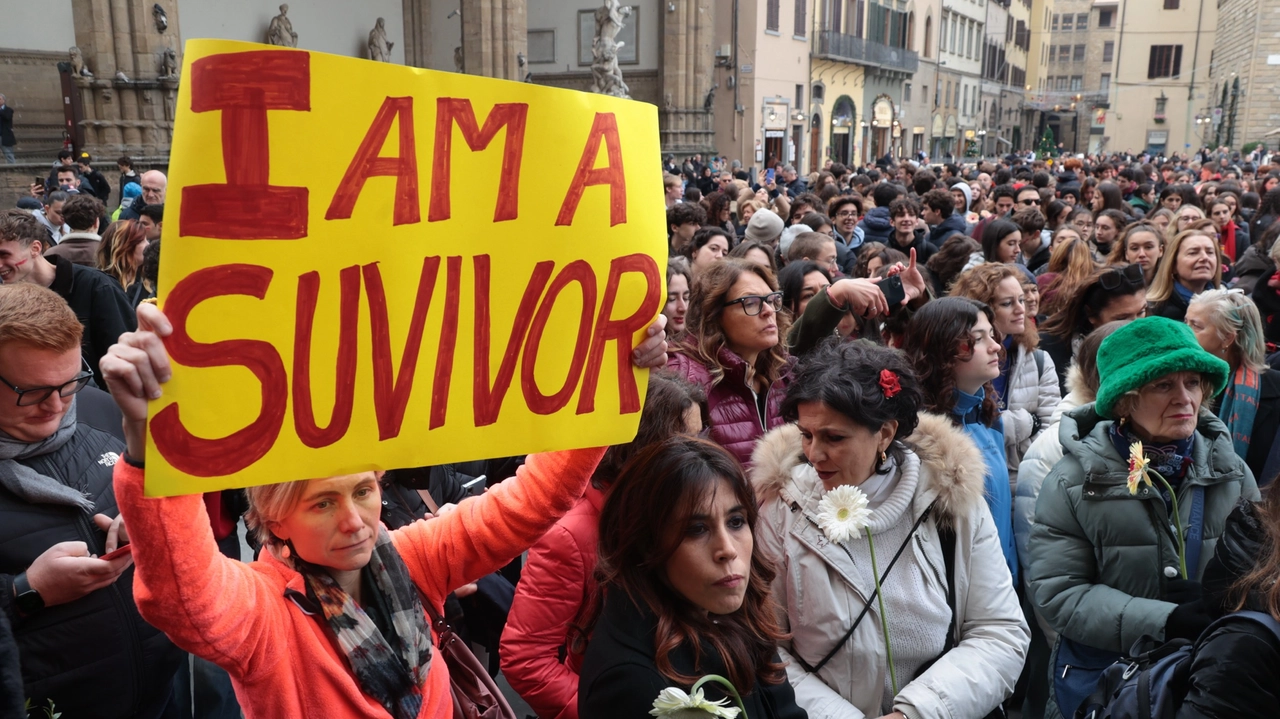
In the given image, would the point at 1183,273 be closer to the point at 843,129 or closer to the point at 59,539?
the point at 59,539

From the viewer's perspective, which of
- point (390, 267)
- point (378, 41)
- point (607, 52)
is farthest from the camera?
point (378, 41)

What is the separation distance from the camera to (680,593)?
2053mm

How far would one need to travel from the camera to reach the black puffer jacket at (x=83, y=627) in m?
2.26

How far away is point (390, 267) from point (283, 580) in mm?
597

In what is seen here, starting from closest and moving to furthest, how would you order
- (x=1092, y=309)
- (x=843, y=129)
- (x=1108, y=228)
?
(x=1092, y=309), (x=1108, y=228), (x=843, y=129)

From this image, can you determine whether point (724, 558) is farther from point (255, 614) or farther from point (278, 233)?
point (278, 233)

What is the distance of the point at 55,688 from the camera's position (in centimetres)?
229

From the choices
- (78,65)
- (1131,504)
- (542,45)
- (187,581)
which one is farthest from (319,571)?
(542,45)

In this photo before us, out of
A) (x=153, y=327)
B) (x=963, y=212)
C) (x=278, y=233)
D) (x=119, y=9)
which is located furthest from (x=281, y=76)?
(x=119, y=9)

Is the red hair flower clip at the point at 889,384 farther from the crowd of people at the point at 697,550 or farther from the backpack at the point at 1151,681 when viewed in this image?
the backpack at the point at 1151,681

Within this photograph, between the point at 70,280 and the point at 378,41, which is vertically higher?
the point at 378,41

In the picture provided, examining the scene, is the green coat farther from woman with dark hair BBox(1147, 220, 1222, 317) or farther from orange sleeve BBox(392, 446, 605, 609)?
woman with dark hair BBox(1147, 220, 1222, 317)

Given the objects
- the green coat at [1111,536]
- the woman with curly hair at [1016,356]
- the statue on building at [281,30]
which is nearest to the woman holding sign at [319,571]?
the green coat at [1111,536]

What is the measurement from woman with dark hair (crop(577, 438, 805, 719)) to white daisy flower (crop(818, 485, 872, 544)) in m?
0.18
